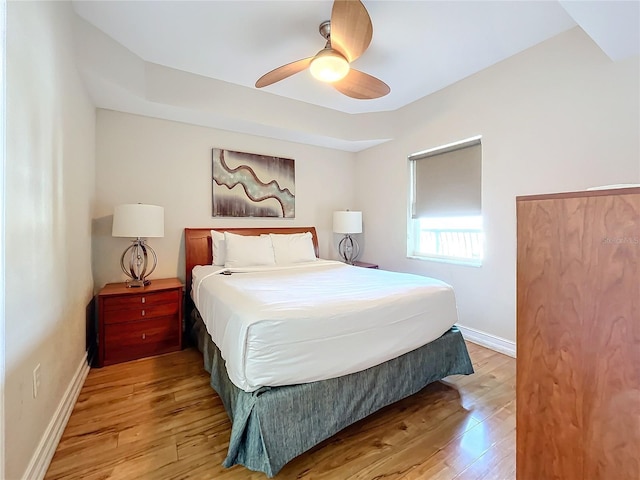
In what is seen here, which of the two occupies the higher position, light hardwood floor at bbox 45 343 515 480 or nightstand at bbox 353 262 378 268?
nightstand at bbox 353 262 378 268

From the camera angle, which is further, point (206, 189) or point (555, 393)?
point (206, 189)

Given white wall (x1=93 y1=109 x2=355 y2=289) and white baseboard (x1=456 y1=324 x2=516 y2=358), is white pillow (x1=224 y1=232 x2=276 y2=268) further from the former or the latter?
white baseboard (x1=456 y1=324 x2=516 y2=358)

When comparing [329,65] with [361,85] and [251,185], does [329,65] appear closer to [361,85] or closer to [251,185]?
[361,85]

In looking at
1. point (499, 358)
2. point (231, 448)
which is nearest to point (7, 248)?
point (231, 448)

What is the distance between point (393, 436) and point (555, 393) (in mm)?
946

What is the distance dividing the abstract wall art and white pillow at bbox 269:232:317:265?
1.54ft

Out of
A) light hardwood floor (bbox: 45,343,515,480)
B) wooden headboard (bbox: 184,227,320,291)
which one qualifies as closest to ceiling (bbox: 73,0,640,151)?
wooden headboard (bbox: 184,227,320,291)

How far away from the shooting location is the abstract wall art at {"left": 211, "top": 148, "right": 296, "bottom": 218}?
3490 mm

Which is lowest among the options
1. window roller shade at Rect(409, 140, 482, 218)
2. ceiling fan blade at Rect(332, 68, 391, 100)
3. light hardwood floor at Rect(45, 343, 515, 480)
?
light hardwood floor at Rect(45, 343, 515, 480)

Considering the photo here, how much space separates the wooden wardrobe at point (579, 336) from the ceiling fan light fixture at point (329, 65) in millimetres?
1563

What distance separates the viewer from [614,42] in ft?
6.22

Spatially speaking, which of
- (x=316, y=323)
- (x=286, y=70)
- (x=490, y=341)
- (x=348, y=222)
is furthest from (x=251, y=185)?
(x=490, y=341)

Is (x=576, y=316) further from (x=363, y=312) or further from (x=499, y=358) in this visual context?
(x=499, y=358)

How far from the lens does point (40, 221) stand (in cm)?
143
